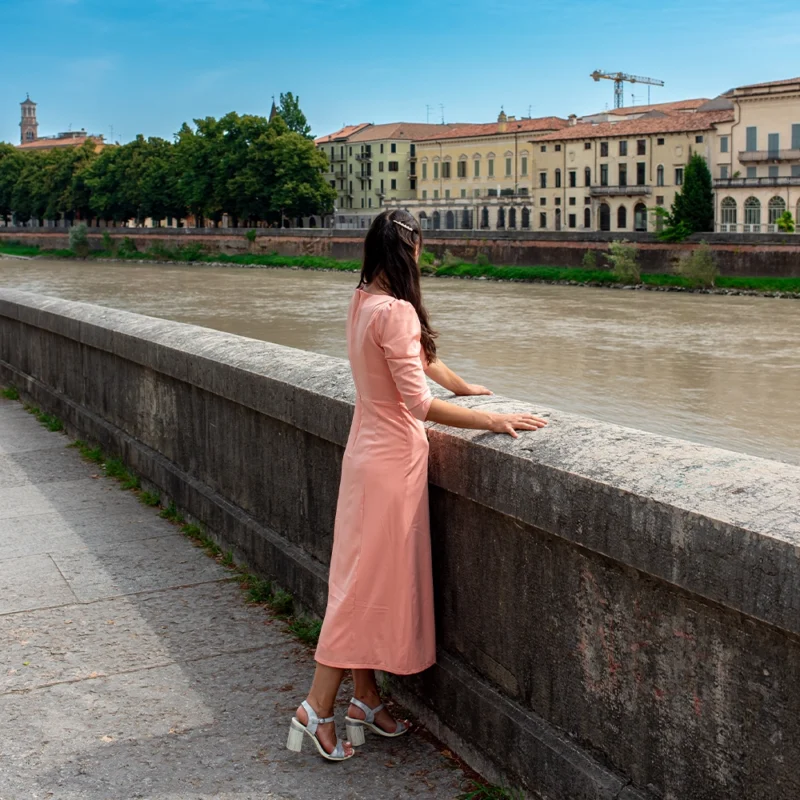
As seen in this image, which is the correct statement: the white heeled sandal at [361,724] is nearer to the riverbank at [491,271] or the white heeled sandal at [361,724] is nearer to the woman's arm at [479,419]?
the woman's arm at [479,419]

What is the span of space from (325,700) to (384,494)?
0.47 m

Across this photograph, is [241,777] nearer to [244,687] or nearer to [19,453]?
[244,687]

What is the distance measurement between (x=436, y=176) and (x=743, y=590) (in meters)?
82.8

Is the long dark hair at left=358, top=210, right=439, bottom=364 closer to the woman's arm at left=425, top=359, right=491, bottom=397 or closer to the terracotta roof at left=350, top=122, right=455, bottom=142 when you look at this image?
the woman's arm at left=425, top=359, right=491, bottom=397

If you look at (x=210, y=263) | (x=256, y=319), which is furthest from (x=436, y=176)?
(x=256, y=319)

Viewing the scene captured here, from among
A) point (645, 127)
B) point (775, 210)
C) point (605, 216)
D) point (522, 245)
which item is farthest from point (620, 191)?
point (522, 245)

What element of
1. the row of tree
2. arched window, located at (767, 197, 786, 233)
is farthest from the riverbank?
arched window, located at (767, 197, 786, 233)

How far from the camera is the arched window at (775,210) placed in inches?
2223

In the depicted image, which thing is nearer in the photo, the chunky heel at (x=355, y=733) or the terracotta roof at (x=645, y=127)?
the chunky heel at (x=355, y=733)

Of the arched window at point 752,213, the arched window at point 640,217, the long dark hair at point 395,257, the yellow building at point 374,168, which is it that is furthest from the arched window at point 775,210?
the long dark hair at point 395,257

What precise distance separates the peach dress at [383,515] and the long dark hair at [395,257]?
0.05 metres

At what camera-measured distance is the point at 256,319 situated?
3186cm

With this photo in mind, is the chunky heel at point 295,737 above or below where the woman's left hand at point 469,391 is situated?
below

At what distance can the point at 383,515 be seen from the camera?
2.71 m
